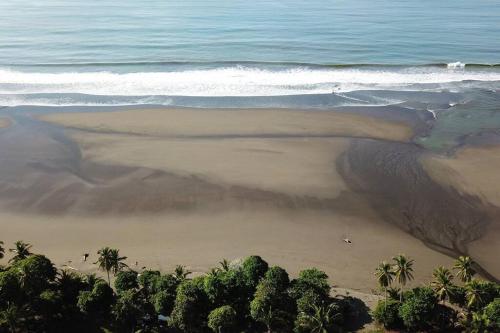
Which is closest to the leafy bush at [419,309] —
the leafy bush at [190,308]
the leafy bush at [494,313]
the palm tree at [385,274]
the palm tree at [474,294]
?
the palm tree at [385,274]

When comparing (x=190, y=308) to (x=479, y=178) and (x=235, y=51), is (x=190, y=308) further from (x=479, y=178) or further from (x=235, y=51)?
(x=235, y=51)

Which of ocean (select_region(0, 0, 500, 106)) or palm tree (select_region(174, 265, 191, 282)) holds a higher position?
ocean (select_region(0, 0, 500, 106))

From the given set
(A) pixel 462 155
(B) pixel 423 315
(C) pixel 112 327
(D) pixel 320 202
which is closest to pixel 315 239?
(D) pixel 320 202

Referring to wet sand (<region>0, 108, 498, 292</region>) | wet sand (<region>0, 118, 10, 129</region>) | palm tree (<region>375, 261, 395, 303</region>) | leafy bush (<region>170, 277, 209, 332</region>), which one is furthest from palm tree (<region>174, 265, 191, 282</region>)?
wet sand (<region>0, 118, 10, 129</region>)

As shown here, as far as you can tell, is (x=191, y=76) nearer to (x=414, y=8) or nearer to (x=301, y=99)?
(x=301, y=99)

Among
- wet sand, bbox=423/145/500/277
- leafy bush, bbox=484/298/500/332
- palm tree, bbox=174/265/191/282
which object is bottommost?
leafy bush, bbox=484/298/500/332

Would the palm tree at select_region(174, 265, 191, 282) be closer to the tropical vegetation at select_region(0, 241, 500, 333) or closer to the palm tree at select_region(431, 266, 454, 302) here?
the tropical vegetation at select_region(0, 241, 500, 333)
